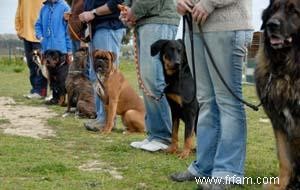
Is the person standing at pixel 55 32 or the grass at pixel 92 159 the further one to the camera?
the person standing at pixel 55 32

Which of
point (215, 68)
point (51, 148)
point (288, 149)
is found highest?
point (215, 68)

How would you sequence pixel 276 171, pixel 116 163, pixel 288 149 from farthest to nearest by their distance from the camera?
pixel 116 163, pixel 276 171, pixel 288 149

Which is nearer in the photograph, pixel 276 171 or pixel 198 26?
pixel 198 26

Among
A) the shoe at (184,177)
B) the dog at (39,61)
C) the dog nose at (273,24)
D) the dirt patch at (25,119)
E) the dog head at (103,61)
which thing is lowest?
the dirt patch at (25,119)

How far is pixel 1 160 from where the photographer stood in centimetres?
564

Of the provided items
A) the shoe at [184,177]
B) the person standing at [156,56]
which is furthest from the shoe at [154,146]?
the shoe at [184,177]

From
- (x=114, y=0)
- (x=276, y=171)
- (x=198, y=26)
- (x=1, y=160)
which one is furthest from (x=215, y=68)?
(x=114, y=0)

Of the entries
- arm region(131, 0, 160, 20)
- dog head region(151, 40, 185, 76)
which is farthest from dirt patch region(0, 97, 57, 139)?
arm region(131, 0, 160, 20)

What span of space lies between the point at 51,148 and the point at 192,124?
170 cm

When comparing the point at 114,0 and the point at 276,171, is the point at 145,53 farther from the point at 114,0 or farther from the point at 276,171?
the point at 276,171

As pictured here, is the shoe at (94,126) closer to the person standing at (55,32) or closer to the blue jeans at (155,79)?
the blue jeans at (155,79)

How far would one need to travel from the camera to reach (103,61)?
7.96m

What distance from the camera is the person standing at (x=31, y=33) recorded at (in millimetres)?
12883

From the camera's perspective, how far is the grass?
4.79 m
